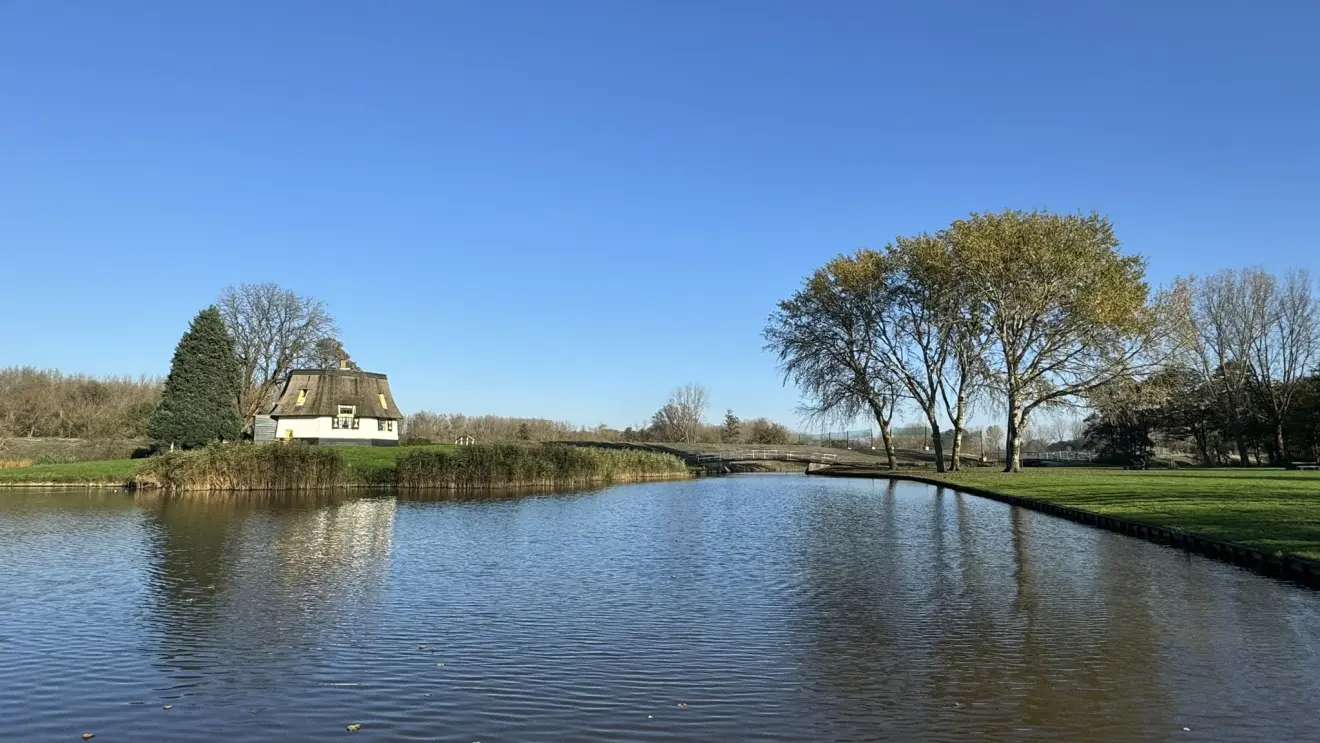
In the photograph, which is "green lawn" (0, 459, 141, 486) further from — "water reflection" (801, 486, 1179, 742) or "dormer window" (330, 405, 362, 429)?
"water reflection" (801, 486, 1179, 742)

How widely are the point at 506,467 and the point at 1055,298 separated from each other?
26.3 metres

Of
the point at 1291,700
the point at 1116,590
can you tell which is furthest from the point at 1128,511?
the point at 1291,700

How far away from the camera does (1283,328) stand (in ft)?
172

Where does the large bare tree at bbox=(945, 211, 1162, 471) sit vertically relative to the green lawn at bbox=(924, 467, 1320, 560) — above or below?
above

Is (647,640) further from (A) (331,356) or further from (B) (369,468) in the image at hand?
(A) (331,356)

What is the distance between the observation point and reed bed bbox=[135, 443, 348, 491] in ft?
111

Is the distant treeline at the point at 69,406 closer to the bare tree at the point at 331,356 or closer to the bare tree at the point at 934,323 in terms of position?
the bare tree at the point at 331,356

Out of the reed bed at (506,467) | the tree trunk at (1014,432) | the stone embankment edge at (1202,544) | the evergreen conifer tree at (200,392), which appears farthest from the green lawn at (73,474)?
the tree trunk at (1014,432)

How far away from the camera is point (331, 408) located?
55094 mm

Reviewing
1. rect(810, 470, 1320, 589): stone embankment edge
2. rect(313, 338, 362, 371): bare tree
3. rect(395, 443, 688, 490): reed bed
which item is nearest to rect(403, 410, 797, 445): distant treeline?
rect(313, 338, 362, 371): bare tree

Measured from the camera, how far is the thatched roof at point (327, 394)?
55.1 metres

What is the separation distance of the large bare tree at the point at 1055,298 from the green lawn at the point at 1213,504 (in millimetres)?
7994

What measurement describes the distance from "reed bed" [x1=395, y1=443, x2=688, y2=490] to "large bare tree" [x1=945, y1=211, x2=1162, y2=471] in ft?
65.3

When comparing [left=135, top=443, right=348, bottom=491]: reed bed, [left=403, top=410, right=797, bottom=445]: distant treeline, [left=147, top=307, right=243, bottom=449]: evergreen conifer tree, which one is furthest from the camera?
[left=403, top=410, right=797, bottom=445]: distant treeline
